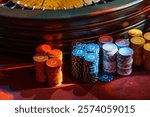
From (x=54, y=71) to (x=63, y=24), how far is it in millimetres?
292

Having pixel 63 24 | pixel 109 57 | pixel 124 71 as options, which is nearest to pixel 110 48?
pixel 109 57

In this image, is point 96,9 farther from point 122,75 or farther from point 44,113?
point 44,113

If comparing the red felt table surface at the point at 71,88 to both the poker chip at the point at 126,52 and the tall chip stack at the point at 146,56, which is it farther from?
the poker chip at the point at 126,52

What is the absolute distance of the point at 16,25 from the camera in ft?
6.26

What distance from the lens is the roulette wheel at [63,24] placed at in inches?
74.0

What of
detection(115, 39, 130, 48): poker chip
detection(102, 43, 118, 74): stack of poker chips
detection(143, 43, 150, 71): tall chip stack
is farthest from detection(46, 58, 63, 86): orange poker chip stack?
detection(143, 43, 150, 71): tall chip stack

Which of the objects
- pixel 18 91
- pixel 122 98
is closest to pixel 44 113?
pixel 18 91

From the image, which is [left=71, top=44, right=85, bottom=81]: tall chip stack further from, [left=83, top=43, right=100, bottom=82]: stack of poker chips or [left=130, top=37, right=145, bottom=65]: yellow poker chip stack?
[left=130, top=37, right=145, bottom=65]: yellow poker chip stack

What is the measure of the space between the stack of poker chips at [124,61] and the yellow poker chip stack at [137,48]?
52mm

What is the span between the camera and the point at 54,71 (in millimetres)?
1751

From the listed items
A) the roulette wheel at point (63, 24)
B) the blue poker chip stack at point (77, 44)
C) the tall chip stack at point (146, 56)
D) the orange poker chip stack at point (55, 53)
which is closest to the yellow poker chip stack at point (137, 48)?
the tall chip stack at point (146, 56)

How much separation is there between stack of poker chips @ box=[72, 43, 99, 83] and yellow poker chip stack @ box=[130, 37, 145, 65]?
207 mm

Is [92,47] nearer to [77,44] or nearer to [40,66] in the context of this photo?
[77,44]

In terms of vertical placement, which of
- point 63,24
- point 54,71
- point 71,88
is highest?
point 63,24
